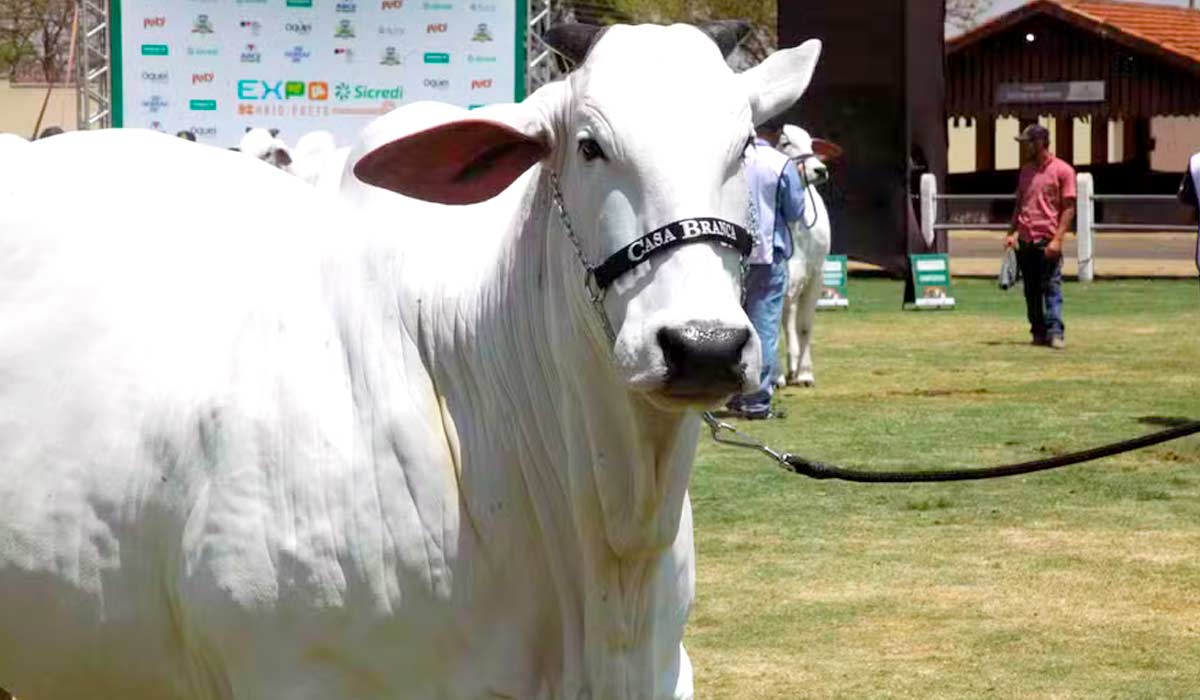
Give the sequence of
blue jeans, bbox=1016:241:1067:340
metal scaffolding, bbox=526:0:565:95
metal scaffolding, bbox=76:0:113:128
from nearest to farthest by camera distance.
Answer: metal scaffolding, bbox=526:0:565:95
metal scaffolding, bbox=76:0:113:128
blue jeans, bbox=1016:241:1067:340

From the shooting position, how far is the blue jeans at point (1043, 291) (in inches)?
784

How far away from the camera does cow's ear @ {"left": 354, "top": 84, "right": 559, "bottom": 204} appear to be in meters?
3.89

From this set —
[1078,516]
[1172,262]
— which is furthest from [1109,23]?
[1078,516]

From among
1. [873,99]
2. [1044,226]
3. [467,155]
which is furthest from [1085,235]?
[467,155]

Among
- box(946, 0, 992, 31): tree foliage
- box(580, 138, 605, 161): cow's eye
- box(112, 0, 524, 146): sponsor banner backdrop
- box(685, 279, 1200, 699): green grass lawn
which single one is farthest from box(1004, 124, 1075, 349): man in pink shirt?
box(946, 0, 992, 31): tree foliage

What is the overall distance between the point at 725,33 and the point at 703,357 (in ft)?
3.30

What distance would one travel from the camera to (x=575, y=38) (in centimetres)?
406

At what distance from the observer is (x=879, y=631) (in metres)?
8.29

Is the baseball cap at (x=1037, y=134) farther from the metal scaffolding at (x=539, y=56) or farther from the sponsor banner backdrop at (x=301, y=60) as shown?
the sponsor banner backdrop at (x=301, y=60)

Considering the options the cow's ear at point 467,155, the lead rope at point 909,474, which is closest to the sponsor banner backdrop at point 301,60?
the lead rope at point 909,474

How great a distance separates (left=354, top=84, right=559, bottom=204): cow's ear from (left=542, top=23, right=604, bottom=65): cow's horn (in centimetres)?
11

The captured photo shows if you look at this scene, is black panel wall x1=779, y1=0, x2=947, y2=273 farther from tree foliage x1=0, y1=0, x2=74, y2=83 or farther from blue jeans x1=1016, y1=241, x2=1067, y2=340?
tree foliage x1=0, y1=0, x2=74, y2=83

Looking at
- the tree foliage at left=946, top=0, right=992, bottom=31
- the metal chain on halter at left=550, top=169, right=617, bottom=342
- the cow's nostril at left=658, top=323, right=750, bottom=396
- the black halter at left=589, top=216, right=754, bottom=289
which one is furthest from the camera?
the tree foliage at left=946, top=0, right=992, bottom=31

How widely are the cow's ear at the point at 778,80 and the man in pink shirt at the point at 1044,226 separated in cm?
1606
